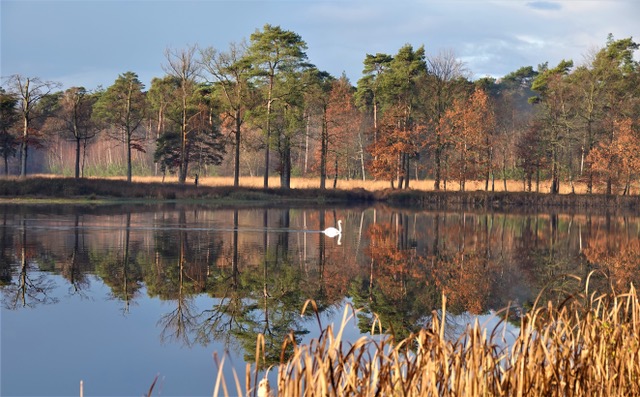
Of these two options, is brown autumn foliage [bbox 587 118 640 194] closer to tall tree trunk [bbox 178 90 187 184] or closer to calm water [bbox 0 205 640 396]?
calm water [bbox 0 205 640 396]

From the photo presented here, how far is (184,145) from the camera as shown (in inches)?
2350

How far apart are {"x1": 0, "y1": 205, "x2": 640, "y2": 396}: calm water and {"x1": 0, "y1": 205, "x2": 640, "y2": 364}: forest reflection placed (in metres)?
0.05

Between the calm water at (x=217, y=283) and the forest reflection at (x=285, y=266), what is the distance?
0.05 meters

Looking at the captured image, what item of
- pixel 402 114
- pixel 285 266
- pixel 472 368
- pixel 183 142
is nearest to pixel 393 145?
pixel 402 114

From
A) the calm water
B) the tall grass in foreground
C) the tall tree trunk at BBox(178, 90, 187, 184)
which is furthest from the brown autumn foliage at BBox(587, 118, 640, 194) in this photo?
the tall grass in foreground

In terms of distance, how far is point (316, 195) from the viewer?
58094 mm

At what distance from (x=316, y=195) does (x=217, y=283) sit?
41760mm

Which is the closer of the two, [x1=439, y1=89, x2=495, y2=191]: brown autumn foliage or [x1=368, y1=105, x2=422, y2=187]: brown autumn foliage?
[x1=439, y1=89, x2=495, y2=191]: brown autumn foliage

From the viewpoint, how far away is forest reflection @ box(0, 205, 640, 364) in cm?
1324

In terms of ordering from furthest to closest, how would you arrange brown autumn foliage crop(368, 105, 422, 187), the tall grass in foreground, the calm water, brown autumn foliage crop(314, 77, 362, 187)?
brown autumn foliage crop(314, 77, 362, 187)
brown autumn foliage crop(368, 105, 422, 187)
the calm water
the tall grass in foreground

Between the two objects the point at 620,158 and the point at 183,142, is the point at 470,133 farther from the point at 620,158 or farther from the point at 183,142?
the point at 183,142

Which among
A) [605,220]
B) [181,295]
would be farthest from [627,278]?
[605,220]

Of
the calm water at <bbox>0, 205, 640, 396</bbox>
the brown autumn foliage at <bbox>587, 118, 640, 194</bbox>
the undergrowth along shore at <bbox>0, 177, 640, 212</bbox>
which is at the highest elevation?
the brown autumn foliage at <bbox>587, 118, 640, 194</bbox>

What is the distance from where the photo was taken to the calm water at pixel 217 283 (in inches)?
397
